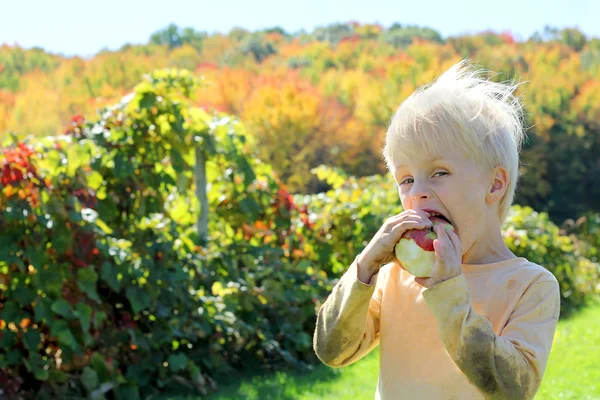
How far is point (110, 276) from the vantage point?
4074 millimetres

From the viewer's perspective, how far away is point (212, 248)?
5.12 meters

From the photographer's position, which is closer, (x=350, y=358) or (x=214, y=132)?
(x=350, y=358)

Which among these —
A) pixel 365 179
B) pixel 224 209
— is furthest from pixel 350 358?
pixel 365 179

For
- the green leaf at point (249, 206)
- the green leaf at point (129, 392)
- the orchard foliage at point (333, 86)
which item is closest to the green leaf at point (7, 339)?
the green leaf at point (129, 392)

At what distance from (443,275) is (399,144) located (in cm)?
31

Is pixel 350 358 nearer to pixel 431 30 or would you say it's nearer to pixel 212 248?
pixel 212 248

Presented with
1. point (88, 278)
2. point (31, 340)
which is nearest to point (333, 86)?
point (88, 278)

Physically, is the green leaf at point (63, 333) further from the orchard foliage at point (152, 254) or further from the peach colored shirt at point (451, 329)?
the peach colored shirt at point (451, 329)

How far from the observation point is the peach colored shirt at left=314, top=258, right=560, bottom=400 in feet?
4.74

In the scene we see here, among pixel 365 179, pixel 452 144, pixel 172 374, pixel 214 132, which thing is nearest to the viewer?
pixel 452 144

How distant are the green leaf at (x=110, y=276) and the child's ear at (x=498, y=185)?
277 cm

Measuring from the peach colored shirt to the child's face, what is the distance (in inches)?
4.0

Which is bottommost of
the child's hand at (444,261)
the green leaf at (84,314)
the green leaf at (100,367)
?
the green leaf at (100,367)

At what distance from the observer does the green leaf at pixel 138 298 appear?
13.9 ft
